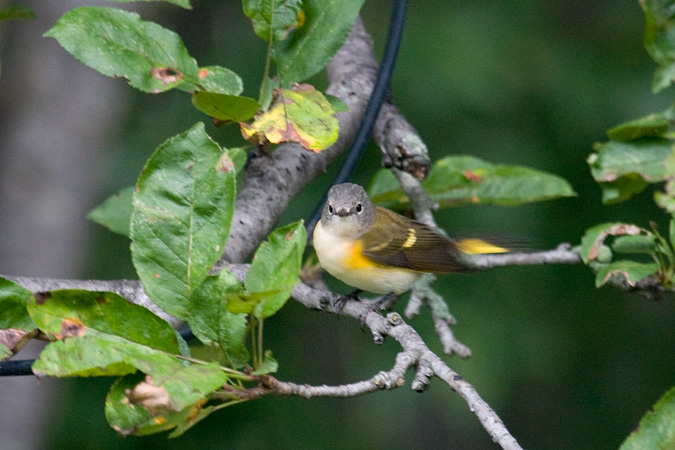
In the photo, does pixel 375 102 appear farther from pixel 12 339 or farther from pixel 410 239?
pixel 12 339

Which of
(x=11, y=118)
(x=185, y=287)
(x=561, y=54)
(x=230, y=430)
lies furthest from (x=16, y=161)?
(x=561, y=54)

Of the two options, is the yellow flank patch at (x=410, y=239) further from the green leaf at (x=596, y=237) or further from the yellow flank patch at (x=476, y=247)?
the green leaf at (x=596, y=237)

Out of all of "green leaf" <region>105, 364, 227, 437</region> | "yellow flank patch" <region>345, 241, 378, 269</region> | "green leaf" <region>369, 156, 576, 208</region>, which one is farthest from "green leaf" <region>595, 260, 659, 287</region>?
"green leaf" <region>105, 364, 227, 437</region>

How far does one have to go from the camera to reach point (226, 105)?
1580 mm

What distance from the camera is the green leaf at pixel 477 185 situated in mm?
2270

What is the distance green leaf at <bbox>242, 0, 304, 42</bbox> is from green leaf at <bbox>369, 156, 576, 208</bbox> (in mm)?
838

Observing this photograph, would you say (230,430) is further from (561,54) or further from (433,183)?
(561,54)

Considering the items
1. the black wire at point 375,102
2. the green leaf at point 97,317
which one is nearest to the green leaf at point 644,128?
the black wire at point 375,102

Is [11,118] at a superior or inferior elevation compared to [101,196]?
superior

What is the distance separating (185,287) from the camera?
1.30 meters

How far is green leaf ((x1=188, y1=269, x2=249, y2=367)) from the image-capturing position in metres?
1.24

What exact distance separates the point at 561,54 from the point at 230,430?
2.44 m

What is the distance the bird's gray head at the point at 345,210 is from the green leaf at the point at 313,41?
1.64 ft

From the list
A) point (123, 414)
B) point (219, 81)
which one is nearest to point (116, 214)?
point (219, 81)
